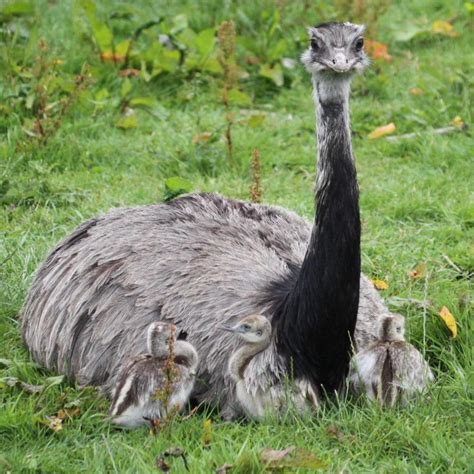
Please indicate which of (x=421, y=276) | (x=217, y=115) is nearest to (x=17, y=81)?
(x=217, y=115)

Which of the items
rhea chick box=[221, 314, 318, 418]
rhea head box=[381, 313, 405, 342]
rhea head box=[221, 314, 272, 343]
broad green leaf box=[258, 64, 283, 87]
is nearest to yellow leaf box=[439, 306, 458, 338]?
rhea head box=[381, 313, 405, 342]

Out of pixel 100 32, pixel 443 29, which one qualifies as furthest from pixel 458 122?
pixel 100 32

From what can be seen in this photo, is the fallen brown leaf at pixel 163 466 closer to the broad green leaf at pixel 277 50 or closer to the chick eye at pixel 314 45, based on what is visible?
the chick eye at pixel 314 45

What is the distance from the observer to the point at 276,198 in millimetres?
7980

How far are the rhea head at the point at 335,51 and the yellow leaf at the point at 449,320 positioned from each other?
1.31 m

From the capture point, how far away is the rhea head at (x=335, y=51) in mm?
4879

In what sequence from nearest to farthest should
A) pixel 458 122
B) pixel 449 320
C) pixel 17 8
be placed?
pixel 449 320
pixel 458 122
pixel 17 8

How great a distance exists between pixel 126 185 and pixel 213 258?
9.02 ft

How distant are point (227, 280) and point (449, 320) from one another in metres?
1.07

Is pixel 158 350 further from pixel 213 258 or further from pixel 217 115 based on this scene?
pixel 217 115

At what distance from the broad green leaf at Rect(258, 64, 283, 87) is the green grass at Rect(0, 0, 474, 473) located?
0.33 feet

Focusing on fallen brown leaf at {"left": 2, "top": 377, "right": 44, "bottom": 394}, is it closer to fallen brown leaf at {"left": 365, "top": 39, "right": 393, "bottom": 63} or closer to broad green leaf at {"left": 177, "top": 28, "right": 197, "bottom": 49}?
broad green leaf at {"left": 177, "top": 28, "right": 197, "bottom": 49}

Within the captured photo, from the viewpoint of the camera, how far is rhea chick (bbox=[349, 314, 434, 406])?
4980 millimetres

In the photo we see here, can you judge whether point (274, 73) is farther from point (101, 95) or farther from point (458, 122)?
point (458, 122)
